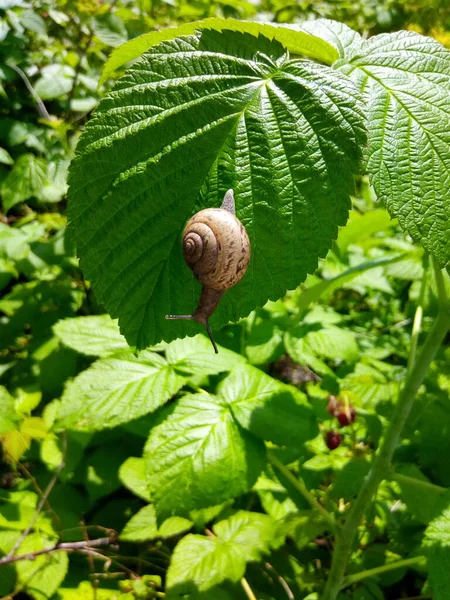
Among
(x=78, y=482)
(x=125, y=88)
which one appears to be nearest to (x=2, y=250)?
(x=78, y=482)

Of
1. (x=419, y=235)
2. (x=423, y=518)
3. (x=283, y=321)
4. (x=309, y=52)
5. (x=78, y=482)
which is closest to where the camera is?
(x=419, y=235)

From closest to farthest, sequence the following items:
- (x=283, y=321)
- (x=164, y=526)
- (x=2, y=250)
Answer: (x=164, y=526)
(x=283, y=321)
(x=2, y=250)

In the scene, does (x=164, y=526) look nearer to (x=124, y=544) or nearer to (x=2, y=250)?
(x=124, y=544)

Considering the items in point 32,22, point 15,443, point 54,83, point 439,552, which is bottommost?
point 15,443

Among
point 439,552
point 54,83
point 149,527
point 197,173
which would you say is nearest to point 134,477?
point 149,527

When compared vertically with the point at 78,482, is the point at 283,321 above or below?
above

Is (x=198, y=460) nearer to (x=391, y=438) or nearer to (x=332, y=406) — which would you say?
(x=391, y=438)
